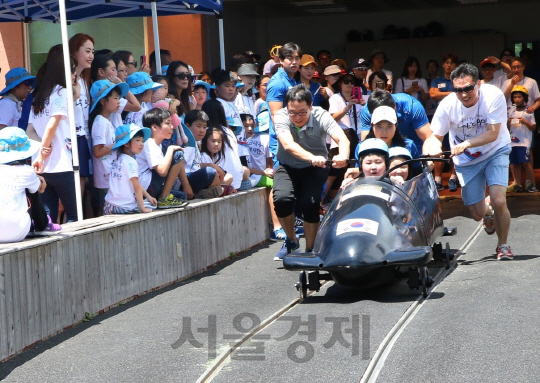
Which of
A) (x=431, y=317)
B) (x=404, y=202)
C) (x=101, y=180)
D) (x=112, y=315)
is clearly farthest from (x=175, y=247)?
(x=431, y=317)

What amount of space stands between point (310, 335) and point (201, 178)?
153 inches

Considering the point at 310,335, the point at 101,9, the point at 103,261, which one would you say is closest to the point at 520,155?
the point at 101,9

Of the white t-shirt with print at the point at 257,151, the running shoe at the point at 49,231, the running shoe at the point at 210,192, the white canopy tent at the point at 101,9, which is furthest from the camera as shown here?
the white t-shirt with print at the point at 257,151

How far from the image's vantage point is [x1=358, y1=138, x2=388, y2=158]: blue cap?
24.2 feet

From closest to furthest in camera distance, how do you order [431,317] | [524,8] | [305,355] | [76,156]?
[305,355]
[431,317]
[76,156]
[524,8]

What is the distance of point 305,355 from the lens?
507 cm

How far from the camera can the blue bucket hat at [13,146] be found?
233 inches

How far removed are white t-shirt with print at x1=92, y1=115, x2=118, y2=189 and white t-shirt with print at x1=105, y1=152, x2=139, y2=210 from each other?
279mm

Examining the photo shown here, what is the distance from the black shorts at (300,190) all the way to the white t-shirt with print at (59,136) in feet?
6.45

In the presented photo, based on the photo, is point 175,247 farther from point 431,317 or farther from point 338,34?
point 338,34

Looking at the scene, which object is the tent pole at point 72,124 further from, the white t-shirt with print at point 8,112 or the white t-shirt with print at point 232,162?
the white t-shirt with print at point 232,162

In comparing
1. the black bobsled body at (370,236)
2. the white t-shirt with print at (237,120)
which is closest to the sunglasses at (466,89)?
the black bobsled body at (370,236)

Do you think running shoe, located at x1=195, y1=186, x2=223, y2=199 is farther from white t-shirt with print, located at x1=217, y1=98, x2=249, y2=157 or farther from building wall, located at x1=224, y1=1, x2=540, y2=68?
building wall, located at x1=224, y1=1, x2=540, y2=68

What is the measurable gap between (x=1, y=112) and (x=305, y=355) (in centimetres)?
477
